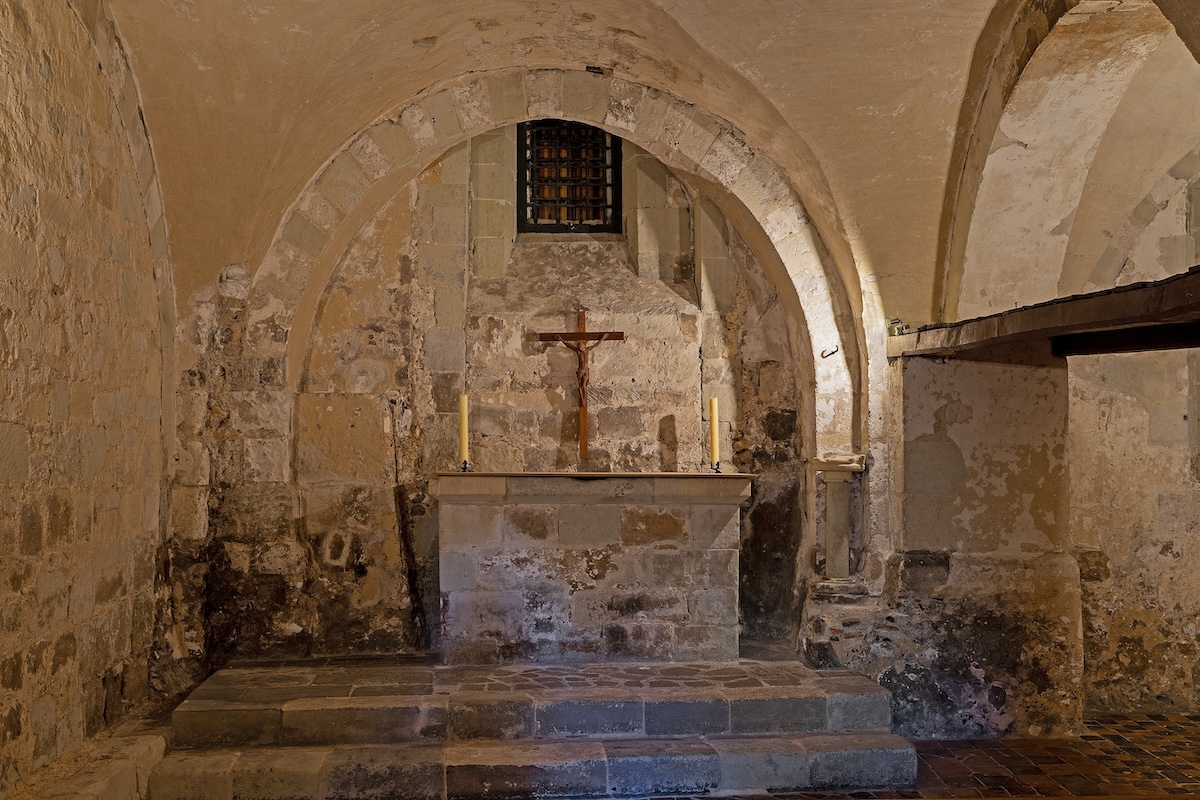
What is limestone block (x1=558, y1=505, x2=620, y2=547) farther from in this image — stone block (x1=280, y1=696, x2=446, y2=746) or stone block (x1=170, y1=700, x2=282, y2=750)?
stone block (x1=170, y1=700, x2=282, y2=750)

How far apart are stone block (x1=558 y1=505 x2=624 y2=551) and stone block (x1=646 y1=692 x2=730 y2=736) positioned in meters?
1.00

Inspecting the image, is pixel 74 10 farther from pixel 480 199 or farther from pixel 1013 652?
pixel 1013 652

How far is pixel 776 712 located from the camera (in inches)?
195

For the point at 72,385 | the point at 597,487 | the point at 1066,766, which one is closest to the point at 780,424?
the point at 597,487

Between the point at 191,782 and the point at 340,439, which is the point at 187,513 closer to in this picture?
the point at 340,439

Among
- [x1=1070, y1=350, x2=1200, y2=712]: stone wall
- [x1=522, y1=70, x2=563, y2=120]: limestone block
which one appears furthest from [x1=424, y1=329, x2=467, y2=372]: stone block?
[x1=1070, y1=350, x2=1200, y2=712]: stone wall

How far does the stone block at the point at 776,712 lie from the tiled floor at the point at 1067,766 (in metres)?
0.43

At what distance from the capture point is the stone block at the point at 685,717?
16.0 ft

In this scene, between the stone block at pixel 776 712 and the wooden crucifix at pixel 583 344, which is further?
the wooden crucifix at pixel 583 344

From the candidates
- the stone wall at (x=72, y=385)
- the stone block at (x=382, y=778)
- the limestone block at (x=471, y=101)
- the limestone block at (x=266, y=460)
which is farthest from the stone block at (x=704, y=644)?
the limestone block at (x=471, y=101)

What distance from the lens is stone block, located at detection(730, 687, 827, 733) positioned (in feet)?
16.1

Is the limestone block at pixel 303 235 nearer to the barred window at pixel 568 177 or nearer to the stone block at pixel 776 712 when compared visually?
the barred window at pixel 568 177

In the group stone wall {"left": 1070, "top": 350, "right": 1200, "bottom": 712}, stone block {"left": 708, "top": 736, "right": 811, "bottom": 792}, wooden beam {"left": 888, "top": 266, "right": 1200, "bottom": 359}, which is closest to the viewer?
wooden beam {"left": 888, "top": 266, "right": 1200, "bottom": 359}

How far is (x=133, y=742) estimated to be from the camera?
14.5 ft
